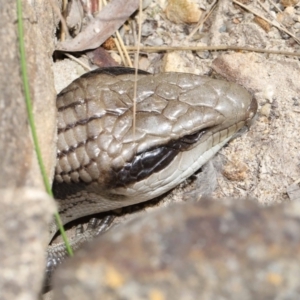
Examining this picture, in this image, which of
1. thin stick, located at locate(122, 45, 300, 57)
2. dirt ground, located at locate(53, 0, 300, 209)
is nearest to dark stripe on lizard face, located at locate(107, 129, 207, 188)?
dirt ground, located at locate(53, 0, 300, 209)

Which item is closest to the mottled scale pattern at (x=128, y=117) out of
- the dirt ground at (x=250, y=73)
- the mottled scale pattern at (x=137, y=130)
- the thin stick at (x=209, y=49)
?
the mottled scale pattern at (x=137, y=130)

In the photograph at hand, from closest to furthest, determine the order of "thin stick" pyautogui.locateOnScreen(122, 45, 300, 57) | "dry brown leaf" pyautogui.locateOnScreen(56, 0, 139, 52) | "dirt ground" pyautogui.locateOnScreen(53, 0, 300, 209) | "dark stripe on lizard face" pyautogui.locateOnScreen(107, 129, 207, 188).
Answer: "dark stripe on lizard face" pyautogui.locateOnScreen(107, 129, 207, 188), "dirt ground" pyautogui.locateOnScreen(53, 0, 300, 209), "thin stick" pyautogui.locateOnScreen(122, 45, 300, 57), "dry brown leaf" pyautogui.locateOnScreen(56, 0, 139, 52)

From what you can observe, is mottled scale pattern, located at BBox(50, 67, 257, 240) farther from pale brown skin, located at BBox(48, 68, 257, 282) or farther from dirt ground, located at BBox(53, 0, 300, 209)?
dirt ground, located at BBox(53, 0, 300, 209)

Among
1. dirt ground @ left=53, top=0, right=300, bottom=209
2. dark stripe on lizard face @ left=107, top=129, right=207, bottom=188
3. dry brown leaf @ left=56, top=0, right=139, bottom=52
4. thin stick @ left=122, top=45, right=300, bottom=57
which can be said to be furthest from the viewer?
dry brown leaf @ left=56, top=0, right=139, bottom=52

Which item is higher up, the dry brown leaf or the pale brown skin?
the dry brown leaf

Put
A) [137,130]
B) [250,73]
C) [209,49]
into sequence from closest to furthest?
[137,130] → [250,73] → [209,49]

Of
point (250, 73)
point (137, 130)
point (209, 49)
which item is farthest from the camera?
point (209, 49)

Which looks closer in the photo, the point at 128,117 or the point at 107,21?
the point at 128,117

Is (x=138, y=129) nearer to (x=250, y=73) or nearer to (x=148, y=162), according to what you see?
(x=148, y=162)

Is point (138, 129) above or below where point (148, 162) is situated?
above

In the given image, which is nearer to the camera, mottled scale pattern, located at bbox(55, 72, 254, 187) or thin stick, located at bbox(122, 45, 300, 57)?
mottled scale pattern, located at bbox(55, 72, 254, 187)

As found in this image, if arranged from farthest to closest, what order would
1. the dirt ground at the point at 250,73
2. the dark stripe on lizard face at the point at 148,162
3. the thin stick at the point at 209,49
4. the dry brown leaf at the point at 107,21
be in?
the dry brown leaf at the point at 107,21, the thin stick at the point at 209,49, the dirt ground at the point at 250,73, the dark stripe on lizard face at the point at 148,162

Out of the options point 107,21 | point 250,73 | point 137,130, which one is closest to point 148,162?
point 137,130

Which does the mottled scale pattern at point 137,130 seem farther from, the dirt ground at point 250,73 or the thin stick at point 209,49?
the thin stick at point 209,49
